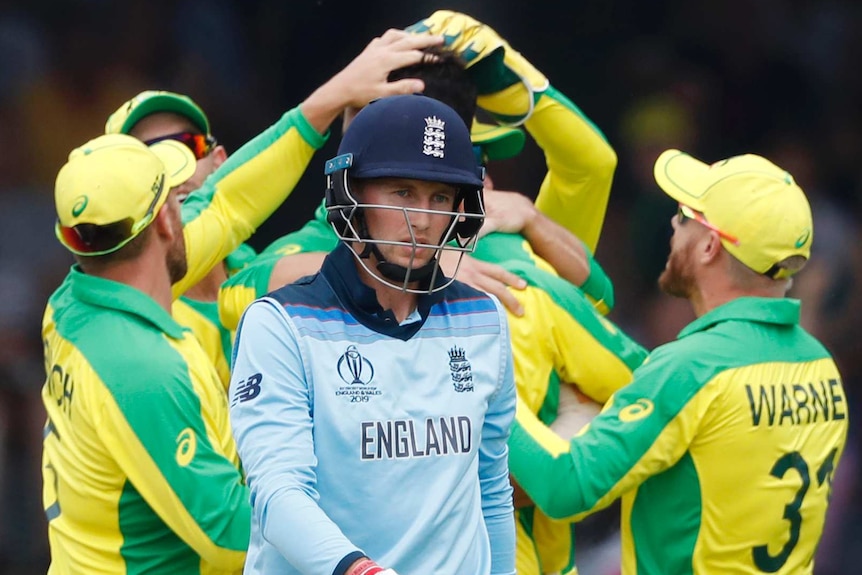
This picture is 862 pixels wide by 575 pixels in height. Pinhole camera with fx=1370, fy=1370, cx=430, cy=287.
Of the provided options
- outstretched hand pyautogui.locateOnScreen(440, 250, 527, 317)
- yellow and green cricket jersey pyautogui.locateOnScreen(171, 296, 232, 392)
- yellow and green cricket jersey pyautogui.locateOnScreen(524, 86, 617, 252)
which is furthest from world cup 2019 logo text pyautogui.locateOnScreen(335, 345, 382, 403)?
yellow and green cricket jersey pyautogui.locateOnScreen(171, 296, 232, 392)

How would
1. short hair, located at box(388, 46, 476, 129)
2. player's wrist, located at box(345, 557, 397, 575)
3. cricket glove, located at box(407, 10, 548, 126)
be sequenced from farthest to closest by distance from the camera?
cricket glove, located at box(407, 10, 548, 126), short hair, located at box(388, 46, 476, 129), player's wrist, located at box(345, 557, 397, 575)

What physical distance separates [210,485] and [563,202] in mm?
1440

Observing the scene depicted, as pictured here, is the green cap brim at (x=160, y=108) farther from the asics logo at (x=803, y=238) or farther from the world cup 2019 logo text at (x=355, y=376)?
the world cup 2019 logo text at (x=355, y=376)

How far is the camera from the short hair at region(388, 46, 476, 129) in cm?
316

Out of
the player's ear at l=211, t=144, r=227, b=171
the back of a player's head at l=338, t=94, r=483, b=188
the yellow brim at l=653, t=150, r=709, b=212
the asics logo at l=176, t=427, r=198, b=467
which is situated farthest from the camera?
the player's ear at l=211, t=144, r=227, b=171

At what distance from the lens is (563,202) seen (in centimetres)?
389

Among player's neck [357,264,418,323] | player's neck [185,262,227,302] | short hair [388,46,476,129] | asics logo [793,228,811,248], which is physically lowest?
player's neck [185,262,227,302]

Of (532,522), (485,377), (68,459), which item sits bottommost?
(532,522)

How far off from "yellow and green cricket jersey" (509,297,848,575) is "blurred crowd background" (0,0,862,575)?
7.27ft

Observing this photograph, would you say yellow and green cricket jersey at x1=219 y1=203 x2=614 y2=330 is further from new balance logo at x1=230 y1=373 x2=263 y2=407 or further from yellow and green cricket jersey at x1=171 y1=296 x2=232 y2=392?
new balance logo at x1=230 y1=373 x2=263 y2=407

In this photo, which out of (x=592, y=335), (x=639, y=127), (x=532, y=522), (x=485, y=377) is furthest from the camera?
(x=639, y=127)

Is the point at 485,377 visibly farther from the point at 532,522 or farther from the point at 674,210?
the point at 674,210

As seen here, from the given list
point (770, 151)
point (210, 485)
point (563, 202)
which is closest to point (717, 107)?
point (770, 151)

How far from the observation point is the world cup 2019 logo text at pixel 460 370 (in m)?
2.40
